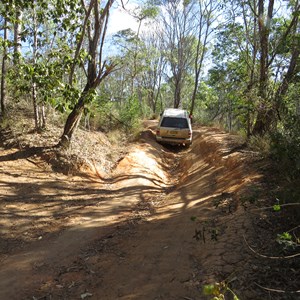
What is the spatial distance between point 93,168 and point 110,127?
695cm

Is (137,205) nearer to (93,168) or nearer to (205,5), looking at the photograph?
(93,168)

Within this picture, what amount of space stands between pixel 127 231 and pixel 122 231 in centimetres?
10

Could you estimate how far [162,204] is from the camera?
7.64 metres

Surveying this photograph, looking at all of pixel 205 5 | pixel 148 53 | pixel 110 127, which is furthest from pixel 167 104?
pixel 110 127

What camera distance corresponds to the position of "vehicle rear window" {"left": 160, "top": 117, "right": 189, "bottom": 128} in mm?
14938

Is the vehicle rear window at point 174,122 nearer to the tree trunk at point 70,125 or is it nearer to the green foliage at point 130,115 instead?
the green foliage at point 130,115

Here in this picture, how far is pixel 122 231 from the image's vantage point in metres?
5.99

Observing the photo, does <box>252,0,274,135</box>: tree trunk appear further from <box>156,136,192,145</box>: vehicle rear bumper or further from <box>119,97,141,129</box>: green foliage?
<box>119,97,141,129</box>: green foliage

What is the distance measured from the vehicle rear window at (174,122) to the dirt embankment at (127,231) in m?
4.57

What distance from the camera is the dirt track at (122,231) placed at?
400cm

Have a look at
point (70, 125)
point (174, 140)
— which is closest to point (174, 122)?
point (174, 140)

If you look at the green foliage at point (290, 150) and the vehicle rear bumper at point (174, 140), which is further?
the vehicle rear bumper at point (174, 140)


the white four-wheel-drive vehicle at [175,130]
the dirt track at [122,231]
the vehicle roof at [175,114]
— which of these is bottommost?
the dirt track at [122,231]

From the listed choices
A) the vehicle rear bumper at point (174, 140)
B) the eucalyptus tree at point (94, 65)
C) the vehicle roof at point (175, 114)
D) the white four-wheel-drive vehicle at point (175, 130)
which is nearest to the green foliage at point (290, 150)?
the eucalyptus tree at point (94, 65)
